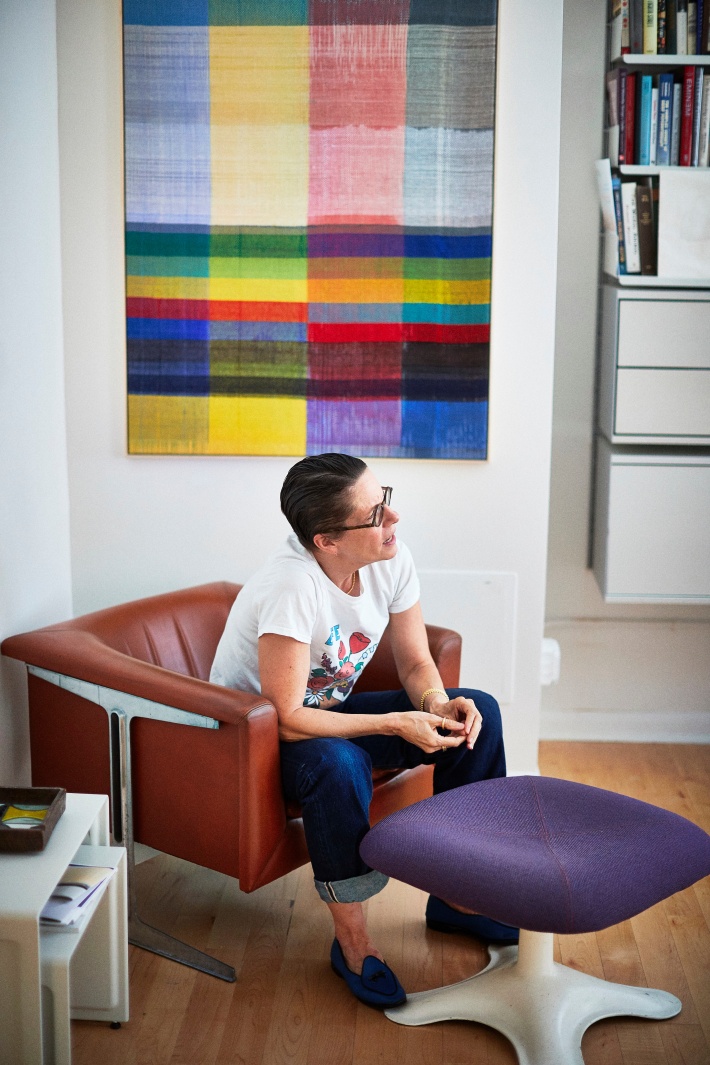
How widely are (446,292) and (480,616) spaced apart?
0.86 metres

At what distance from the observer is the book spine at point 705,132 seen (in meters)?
2.88

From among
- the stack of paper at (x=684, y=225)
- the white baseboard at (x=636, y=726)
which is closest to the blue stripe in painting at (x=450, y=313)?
the stack of paper at (x=684, y=225)

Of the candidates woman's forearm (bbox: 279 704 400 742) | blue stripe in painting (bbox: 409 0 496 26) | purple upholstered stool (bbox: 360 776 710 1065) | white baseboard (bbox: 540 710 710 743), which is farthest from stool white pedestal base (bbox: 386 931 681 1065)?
blue stripe in painting (bbox: 409 0 496 26)

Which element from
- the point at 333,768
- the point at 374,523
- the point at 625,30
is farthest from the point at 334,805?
the point at 625,30

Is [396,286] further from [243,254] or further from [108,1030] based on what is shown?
[108,1030]

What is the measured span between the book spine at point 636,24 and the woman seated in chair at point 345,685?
1.50 metres

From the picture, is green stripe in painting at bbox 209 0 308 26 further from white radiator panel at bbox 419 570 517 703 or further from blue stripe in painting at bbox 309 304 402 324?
white radiator panel at bbox 419 570 517 703

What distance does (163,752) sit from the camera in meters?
2.19

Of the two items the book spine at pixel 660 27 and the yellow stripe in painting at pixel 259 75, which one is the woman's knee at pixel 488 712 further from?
the book spine at pixel 660 27

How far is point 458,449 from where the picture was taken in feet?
9.46

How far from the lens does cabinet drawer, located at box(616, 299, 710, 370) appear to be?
2961 millimetres

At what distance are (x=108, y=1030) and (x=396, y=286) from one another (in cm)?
182

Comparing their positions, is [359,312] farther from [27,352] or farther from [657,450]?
[657,450]

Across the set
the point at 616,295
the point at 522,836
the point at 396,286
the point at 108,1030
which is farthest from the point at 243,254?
the point at 108,1030
